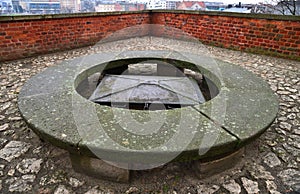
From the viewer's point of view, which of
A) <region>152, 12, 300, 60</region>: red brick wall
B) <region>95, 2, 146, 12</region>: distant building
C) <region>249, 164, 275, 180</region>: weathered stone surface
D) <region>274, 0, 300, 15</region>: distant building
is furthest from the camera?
<region>274, 0, 300, 15</region>: distant building

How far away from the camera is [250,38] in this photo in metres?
5.40

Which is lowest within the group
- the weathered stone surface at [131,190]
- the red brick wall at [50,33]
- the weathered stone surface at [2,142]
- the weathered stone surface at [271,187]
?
the weathered stone surface at [131,190]

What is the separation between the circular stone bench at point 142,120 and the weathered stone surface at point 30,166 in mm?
342

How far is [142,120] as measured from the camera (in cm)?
157

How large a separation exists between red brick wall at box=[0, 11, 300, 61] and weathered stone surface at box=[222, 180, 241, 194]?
4.41m

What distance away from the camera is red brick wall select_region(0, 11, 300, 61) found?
182 inches

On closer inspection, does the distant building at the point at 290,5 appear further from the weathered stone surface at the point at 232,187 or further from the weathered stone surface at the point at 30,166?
the weathered stone surface at the point at 30,166

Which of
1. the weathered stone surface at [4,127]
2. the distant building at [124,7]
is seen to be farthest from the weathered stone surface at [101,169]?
the distant building at [124,7]

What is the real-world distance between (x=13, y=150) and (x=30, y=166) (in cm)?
33

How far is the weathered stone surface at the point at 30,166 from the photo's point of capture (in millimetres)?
1694

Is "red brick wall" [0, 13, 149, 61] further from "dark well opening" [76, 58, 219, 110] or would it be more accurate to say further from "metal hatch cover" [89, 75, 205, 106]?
"metal hatch cover" [89, 75, 205, 106]

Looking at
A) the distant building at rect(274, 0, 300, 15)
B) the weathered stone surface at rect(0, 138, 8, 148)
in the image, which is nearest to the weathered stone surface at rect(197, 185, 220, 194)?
the weathered stone surface at rect(0, 138, 8, 148)

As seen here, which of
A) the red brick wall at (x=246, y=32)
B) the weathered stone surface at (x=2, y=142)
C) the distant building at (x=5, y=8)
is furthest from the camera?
the distant building at (x=5, y=8)

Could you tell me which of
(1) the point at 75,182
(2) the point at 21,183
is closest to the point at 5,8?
(2) the point at 21,183
